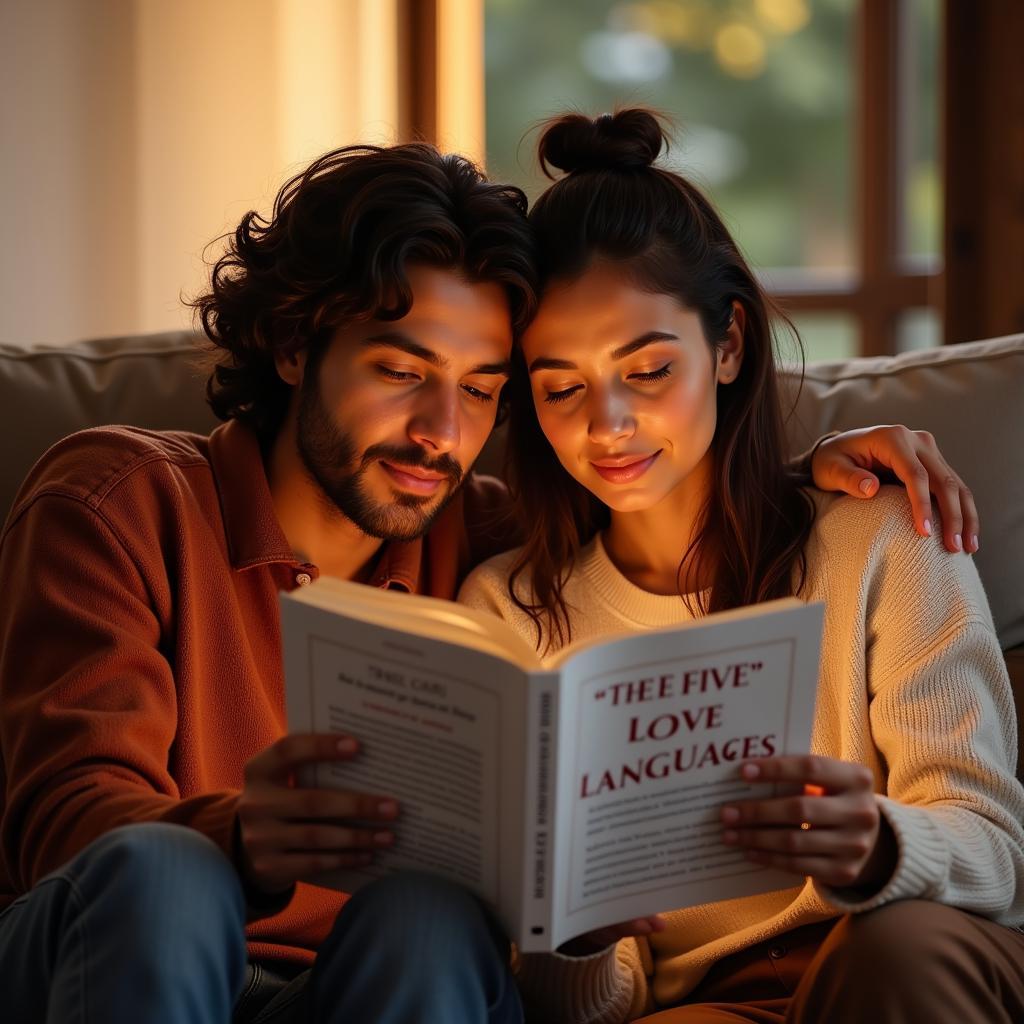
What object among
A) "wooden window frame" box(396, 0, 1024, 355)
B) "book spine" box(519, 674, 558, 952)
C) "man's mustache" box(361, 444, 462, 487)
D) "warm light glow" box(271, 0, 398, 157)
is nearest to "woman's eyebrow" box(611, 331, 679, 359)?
"man's mustache" box(361, 444, 462, 487)

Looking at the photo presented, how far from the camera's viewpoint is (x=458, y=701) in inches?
40.5

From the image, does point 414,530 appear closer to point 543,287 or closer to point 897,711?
point 543,287

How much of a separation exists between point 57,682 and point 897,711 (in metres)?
0.83

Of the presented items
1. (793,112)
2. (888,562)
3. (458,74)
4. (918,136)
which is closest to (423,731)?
(888,562)

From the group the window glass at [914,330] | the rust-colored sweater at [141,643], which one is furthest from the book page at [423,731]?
the window glass at [914,330]

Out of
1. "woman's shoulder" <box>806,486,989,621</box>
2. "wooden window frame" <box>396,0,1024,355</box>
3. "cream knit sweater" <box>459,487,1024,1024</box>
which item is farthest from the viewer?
"wooden window frame" <box>396,0,1024,355</box>

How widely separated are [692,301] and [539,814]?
730 mm

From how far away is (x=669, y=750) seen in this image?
107cm

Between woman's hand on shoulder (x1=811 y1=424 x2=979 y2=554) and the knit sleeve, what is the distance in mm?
32

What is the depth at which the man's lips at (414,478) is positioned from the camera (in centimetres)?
154

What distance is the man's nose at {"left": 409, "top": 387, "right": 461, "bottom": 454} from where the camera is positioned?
1500 millimetres

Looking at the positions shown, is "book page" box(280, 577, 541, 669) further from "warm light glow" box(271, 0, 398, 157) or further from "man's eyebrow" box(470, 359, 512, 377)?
"warm light glow" box(271, 0, 398, 157)

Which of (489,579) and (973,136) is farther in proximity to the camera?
(973,136)

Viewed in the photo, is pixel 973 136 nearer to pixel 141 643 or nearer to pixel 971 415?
pixel 971 415
